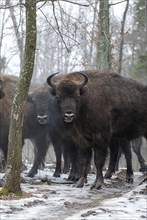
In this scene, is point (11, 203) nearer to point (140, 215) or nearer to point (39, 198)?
point (39, 198)

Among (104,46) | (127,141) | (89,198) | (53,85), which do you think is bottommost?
→ (89,198)

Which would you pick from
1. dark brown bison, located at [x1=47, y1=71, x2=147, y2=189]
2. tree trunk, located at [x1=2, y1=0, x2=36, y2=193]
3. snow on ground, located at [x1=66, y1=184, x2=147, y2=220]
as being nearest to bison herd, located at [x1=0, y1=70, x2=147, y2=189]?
dark brown bison, located at [x1=47, y1=71, x2=147, y2=189]

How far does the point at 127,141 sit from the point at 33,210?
5811 millimetres

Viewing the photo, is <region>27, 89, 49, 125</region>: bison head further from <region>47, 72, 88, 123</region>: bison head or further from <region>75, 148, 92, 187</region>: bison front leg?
<region>75, 148, 92, 187</region>: bison front leg

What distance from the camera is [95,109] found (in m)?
11.2

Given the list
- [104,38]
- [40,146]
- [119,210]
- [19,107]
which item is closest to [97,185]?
[19,107]

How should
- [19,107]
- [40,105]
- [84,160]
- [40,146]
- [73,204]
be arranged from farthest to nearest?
[40,146] < [40,105] < [84,160] < [19,107] < [73,204]

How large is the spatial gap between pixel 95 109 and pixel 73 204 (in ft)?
9.72

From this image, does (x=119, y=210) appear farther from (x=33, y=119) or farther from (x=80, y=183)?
(x=33, y=119)

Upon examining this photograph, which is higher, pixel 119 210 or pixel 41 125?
pixel 41 125

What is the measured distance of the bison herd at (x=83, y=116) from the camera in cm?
1106

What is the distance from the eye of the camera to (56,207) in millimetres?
8398


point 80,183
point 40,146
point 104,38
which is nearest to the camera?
point 80,183

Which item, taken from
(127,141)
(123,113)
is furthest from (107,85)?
(127,141)
